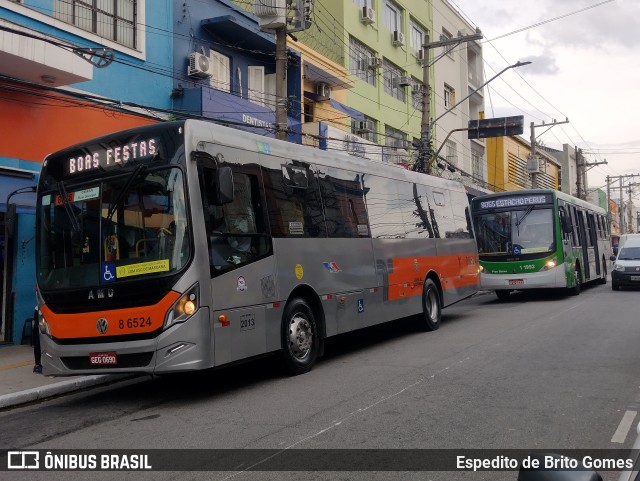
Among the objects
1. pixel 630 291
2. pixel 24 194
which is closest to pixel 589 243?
pixel 630 291

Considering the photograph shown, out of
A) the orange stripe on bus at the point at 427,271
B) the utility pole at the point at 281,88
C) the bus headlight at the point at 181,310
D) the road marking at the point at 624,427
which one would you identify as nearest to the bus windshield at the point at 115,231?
the bus headlight at the point at 181,310

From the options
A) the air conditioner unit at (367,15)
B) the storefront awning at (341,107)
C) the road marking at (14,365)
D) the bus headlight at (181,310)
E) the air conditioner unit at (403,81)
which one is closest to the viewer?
the bus headlight at (181,310)

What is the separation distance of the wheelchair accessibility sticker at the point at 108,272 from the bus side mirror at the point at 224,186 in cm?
148

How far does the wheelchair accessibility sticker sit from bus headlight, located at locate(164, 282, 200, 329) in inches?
34.8

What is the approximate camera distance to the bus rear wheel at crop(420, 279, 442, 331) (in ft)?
41.5

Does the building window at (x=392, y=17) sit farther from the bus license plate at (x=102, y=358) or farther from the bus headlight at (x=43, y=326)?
the bus license plate at (x=102, y=358)

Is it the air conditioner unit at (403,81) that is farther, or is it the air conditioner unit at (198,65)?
the air conditioner unit at (403,81)

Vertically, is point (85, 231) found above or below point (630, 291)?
above

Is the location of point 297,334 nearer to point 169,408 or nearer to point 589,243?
point 169,408

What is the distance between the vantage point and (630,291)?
21734mm

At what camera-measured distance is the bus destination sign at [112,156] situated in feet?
24.2

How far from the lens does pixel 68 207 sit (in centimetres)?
776

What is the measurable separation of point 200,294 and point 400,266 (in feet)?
18.0

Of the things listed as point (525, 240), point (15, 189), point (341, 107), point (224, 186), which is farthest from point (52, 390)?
point (341, 107)
